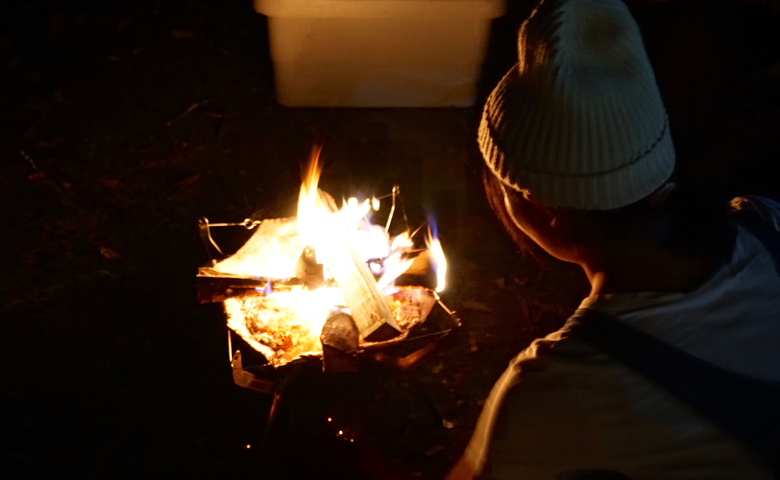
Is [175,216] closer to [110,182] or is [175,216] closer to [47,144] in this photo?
[110,182]

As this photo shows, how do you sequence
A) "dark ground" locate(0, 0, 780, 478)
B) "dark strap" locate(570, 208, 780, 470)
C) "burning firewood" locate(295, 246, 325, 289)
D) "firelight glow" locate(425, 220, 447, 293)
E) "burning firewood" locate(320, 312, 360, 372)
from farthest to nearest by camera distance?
"dark ground" locate(0, 0, 780, 478), "firelight glow" locate(425, 220, 447, 293), "burning firewood" locate(295, 246, 325, 289), "burning firewood" locate(320, 312, 360, 372), "dark strap" locate(570, 208, 780, 470)

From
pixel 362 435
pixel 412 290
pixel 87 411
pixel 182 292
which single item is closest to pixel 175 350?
pixel 182 292

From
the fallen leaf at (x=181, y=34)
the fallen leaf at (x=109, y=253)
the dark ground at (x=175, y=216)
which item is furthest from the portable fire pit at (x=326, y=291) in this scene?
the fallen leaf at (x=181, y=34)

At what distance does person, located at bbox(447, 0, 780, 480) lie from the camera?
1.17 m

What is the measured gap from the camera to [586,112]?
119 centimetres

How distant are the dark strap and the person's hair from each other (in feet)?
0.87

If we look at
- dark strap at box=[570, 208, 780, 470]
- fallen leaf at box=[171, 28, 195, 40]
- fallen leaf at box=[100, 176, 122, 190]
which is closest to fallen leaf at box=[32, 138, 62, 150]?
fallen leaf at box=[100, 176, 122, 190]

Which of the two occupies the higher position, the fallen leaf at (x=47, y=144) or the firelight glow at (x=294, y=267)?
the fallen leaf at (x=47, y=144)

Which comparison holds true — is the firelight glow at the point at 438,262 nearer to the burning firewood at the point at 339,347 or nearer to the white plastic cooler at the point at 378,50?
the burning firewood at the point at 339,347

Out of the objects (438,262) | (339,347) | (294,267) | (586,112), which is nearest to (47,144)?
(294,267)

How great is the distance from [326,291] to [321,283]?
186 millimetres

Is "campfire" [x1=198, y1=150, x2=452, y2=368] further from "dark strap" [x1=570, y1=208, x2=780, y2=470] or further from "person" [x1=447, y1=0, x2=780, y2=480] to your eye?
"dark strap" [x1=570, y1=208, x2=780, y2=470]

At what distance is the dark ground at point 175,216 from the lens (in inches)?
109

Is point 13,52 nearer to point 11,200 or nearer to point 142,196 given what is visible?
point 11,200
